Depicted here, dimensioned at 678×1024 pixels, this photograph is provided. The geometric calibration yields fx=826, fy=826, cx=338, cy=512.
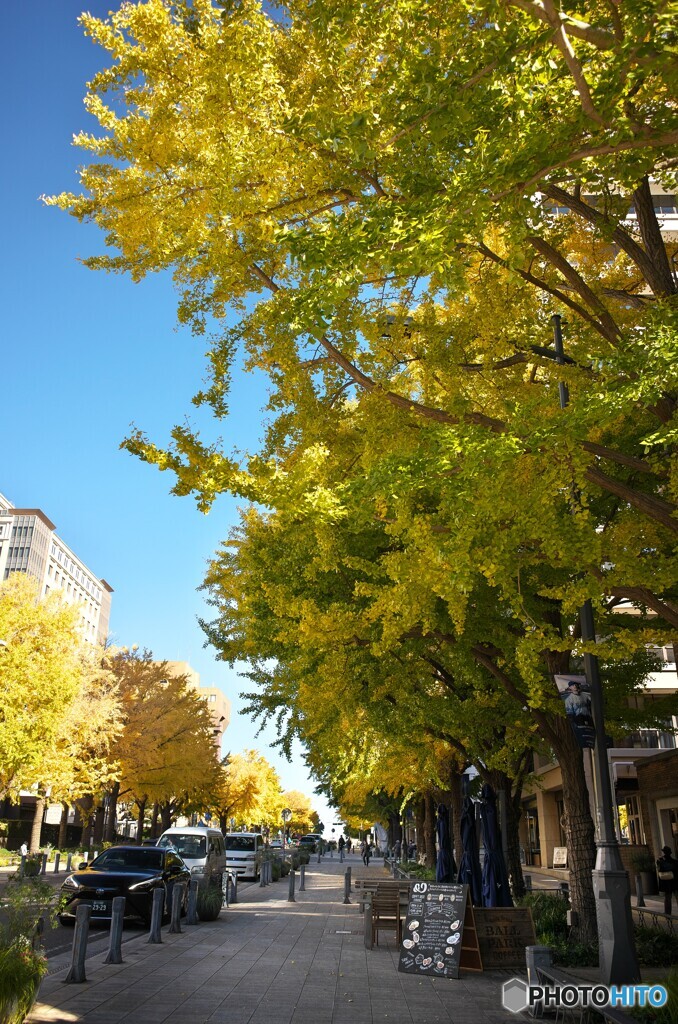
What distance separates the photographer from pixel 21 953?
730 cm

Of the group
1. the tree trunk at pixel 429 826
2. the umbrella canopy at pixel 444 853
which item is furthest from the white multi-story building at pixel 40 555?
the umbrella canopy at pixel 444 853

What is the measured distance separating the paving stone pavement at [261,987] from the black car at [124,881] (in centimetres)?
94

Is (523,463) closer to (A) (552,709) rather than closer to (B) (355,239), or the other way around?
(B) (355,239)

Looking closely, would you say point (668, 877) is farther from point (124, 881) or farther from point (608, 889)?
point (124, 881)

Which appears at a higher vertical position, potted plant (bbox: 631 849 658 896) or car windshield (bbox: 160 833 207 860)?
car windshield (bbox: 160 833 207 860)

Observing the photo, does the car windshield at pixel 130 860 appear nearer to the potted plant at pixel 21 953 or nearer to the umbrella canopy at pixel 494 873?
the umbrella canopy at pixel 494 873

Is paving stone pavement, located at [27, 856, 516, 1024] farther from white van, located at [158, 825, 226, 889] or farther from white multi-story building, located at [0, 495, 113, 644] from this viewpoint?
white multi-story building, located at [0, 495, 113, 644]

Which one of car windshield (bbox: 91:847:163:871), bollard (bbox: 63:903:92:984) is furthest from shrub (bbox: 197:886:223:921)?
bollard (bbox: 63:903:92:984)

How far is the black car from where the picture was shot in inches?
605

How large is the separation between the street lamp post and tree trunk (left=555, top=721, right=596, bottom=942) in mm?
3927

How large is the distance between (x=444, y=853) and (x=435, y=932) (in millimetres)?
8633

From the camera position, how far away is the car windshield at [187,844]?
21.6m

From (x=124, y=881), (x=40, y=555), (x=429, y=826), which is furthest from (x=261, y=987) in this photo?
(x=40, y=555)

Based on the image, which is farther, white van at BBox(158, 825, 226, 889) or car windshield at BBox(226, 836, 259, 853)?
car windshield at BBox(226, 836, 259, 853)
